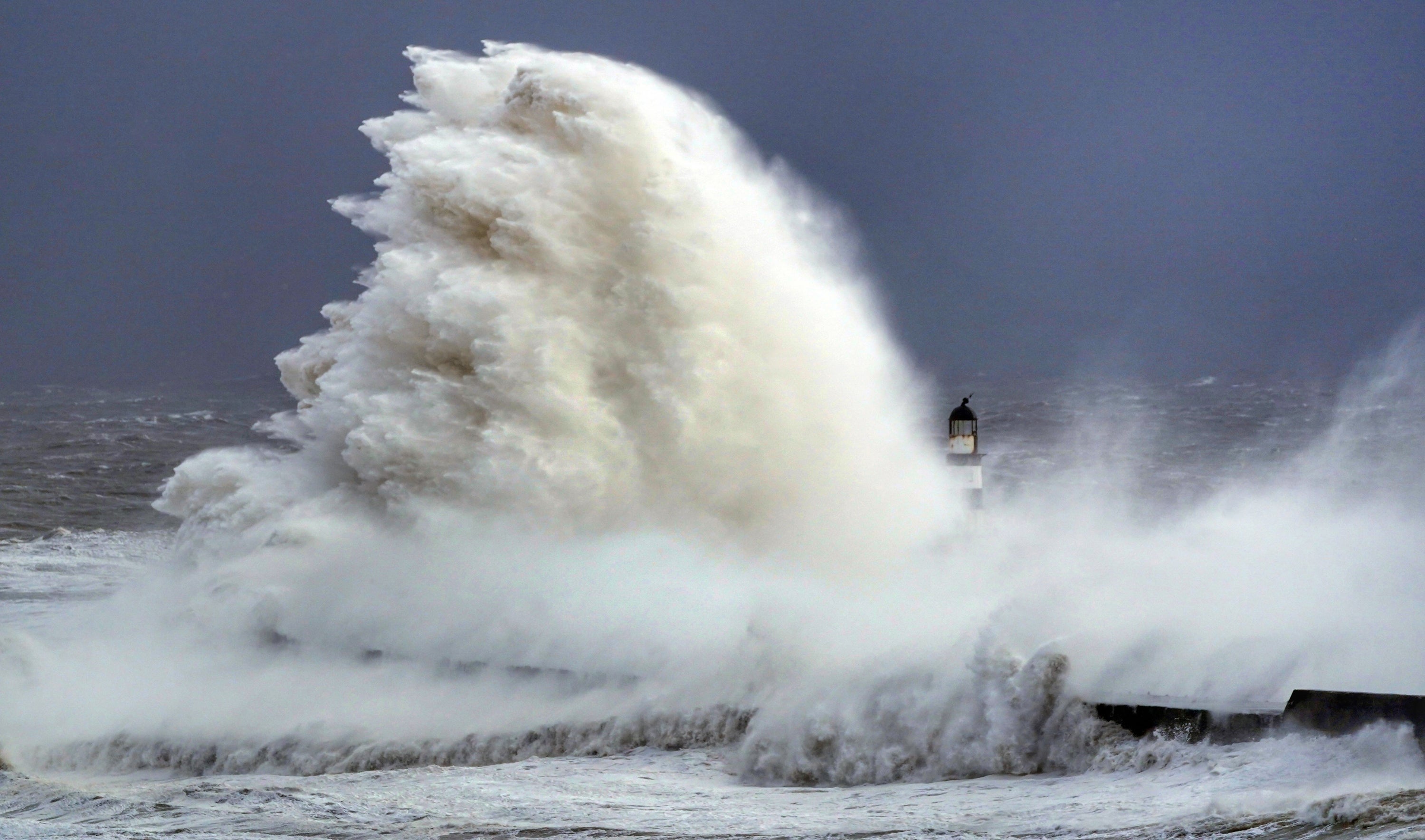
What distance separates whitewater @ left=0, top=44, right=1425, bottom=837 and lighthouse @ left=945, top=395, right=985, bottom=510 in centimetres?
52

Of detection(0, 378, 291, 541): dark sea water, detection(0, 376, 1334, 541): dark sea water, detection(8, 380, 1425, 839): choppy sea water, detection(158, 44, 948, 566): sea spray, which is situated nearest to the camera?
detection(8, 380, 1425, 839): choppy sea water

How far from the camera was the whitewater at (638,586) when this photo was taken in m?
8.25

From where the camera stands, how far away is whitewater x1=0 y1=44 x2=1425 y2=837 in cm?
825

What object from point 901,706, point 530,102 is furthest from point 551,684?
point 530,102

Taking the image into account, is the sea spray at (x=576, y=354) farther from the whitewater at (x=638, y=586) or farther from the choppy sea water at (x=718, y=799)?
the choppy sea water at (x=718, y=799)

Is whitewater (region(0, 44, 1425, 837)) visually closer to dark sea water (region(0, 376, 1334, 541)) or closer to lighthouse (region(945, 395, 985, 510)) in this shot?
lighthouse (region(945, 395, 985, 510))

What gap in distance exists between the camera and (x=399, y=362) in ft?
48.3

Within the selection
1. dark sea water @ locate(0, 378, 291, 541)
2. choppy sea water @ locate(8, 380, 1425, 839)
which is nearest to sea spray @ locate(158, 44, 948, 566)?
choppy sea water @ locate(8, 380, 1425, 839)

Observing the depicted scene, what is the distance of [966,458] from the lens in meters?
15.6

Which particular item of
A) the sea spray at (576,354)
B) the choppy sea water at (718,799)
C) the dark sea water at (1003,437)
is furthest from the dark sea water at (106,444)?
the sea spray at (576,354)

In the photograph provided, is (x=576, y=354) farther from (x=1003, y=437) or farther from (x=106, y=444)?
(x=106, y=444)

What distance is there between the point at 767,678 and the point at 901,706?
1.50 m

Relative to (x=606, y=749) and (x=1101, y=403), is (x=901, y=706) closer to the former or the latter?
(x=606, y=749)

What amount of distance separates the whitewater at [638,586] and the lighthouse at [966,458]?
1.71 ft
